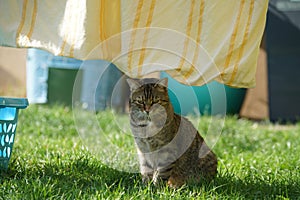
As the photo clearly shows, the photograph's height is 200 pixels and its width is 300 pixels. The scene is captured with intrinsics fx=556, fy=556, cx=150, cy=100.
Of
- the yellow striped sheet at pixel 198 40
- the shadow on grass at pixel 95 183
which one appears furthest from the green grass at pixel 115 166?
the yellow striped sheet at pixel 198 40

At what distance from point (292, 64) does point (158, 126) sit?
130 inches

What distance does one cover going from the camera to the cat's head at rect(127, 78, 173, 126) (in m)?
2.79

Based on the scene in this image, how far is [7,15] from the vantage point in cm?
288

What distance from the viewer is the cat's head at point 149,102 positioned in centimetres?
279

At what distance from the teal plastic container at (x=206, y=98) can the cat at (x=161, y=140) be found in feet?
6.32

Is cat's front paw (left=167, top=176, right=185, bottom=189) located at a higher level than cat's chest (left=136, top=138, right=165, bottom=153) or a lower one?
lower

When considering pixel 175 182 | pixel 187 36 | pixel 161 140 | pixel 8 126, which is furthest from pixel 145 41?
pixel 8 126

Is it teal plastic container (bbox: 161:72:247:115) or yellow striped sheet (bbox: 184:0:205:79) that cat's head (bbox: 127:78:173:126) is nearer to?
yellow striped sheet (bbox: 184:0:205:79)

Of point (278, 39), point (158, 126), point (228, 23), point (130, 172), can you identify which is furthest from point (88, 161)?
point (278, 39)

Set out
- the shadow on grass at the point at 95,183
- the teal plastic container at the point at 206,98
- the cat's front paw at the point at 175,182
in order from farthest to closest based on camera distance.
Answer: the teal plastic container at the point at 206,98 < the cat's front paw at the point at 175,182 < the shadow on grass at the point at 95,183

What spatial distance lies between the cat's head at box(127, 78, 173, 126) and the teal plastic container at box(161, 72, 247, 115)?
1962mm

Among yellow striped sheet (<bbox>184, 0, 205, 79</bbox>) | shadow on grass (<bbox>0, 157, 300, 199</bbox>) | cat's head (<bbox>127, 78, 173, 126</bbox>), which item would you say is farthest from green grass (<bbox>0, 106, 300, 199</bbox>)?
yellow striped sheet (<bbox>184, 0, 205, 79</bbox>)

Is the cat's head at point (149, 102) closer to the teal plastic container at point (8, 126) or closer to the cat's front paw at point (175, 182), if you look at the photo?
the cat's front paw at point (175, 182)

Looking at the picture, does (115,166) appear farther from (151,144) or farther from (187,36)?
(187,36)
